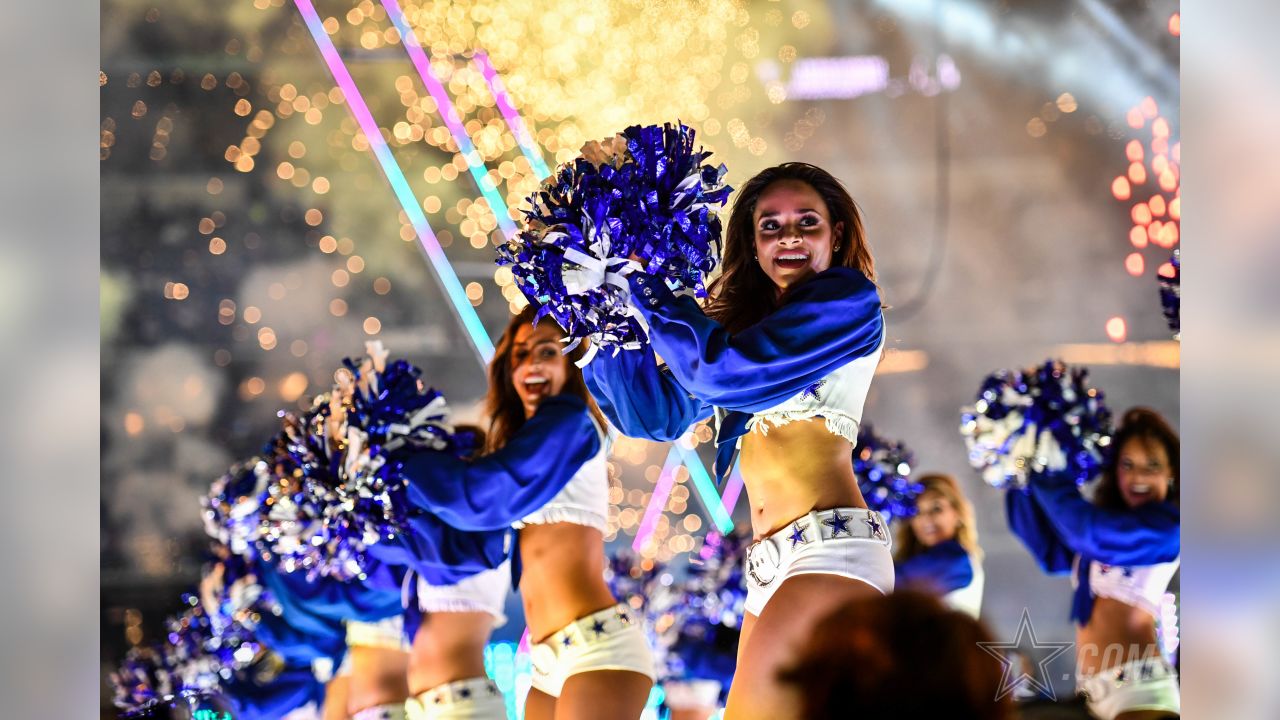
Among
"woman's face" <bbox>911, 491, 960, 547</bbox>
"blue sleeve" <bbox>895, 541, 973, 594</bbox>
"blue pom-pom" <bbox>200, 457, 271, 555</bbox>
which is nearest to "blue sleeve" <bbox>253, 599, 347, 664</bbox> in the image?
"blue pom-pom" <bbox>200, 457, 271, 555</bbox>

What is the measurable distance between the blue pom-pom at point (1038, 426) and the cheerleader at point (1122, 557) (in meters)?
0.06

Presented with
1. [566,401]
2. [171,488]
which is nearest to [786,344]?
[566,401]

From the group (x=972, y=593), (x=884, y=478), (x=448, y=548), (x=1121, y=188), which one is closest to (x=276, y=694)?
(x=448, y=548)

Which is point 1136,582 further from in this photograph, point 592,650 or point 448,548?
point 448,548

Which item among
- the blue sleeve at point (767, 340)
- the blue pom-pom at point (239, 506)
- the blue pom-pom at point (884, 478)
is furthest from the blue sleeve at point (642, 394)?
the blue pom-pom at point (239, 506)

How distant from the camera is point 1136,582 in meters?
4.12

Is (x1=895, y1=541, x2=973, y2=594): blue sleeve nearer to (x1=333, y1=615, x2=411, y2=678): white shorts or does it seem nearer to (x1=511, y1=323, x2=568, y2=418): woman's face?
(x1=511, y1=323, x2=568, y2=418): woman's face

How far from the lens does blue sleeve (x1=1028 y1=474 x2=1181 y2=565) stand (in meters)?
4.08

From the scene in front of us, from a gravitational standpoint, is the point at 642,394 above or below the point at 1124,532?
above

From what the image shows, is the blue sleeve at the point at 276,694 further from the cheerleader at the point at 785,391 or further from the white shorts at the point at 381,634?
the cheerleader at the point at 785,391

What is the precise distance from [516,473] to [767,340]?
1.10m

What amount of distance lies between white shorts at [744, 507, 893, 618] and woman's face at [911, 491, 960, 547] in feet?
7.07

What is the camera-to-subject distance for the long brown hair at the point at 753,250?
264cm
